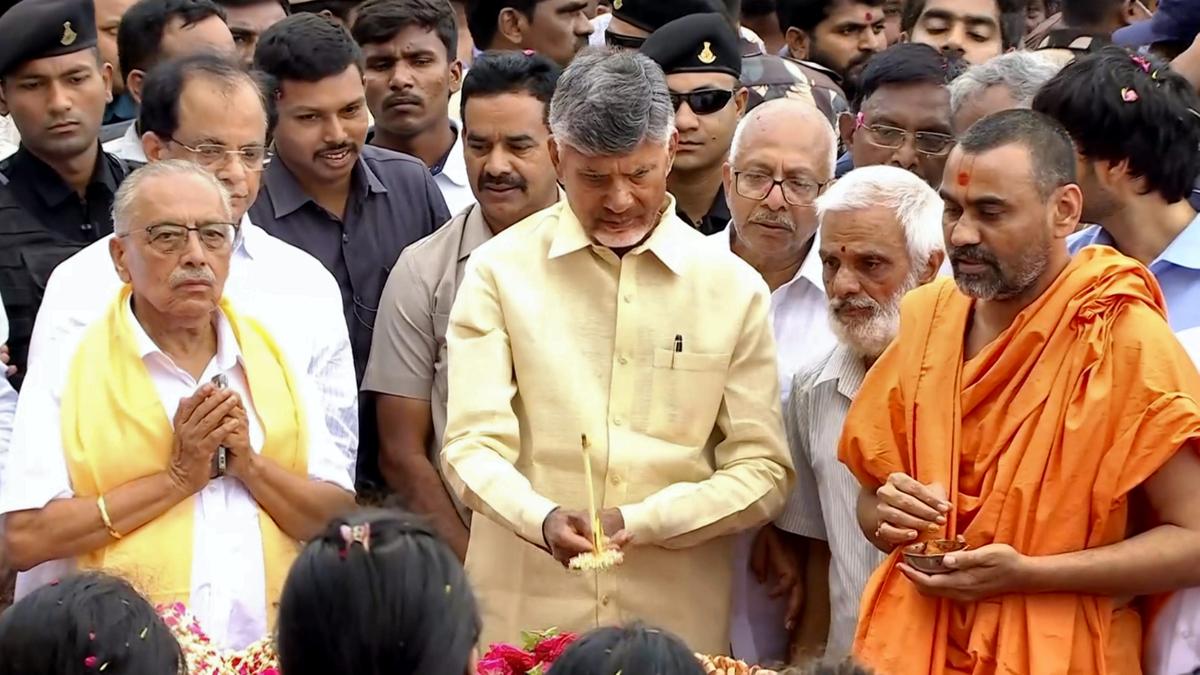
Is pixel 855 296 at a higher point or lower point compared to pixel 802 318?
higher

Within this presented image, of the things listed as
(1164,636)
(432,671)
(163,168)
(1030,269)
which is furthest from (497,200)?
(432,671)

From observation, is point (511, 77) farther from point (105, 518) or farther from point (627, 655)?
point (627, 655)

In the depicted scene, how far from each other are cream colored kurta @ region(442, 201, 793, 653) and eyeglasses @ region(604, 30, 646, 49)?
231cm

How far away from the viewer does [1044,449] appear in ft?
13.1

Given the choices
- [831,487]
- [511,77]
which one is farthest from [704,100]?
[831,487]

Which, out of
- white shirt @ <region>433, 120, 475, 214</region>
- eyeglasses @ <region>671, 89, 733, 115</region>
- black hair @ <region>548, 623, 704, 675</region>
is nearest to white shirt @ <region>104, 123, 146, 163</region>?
white shirt @ <region>433, 120, 475, 214</region>

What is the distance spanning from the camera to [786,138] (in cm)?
536

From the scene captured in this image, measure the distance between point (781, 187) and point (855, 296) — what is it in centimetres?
61

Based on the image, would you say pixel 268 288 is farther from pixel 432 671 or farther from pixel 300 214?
pixel 432 671

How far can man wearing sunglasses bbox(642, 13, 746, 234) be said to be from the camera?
6.14 metres

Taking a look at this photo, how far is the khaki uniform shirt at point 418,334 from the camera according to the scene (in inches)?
209

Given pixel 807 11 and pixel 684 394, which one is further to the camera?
pixel 807 11

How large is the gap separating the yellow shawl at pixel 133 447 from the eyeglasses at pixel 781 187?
1468 millimetres

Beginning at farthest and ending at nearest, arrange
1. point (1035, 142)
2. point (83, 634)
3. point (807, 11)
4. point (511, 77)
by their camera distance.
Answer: point (807, 11)
point (511, 77)
point (1035, 142)
point (83, 634)
